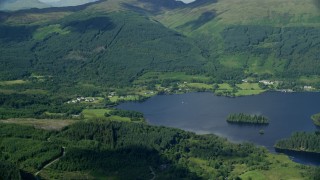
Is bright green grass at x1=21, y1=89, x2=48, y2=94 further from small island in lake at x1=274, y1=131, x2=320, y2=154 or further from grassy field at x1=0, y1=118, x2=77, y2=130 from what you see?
small island in lake at x1=274, y1=131, x2=320, y2=154

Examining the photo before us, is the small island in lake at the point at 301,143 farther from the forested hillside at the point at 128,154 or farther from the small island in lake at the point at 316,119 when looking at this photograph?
the small island in lake at the point at 316,119

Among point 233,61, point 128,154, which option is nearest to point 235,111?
point 128,154

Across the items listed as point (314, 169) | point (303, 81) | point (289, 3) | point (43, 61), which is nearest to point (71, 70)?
point (43, 61)

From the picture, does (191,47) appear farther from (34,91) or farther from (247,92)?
(34,91)

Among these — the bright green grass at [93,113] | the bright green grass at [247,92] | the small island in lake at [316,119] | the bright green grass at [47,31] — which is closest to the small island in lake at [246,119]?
the small island in lake at [316,119]

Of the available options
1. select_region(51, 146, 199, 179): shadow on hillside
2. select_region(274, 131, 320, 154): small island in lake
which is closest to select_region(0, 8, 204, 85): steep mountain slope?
select_region(274, 131, 320, 154): small island in lake
